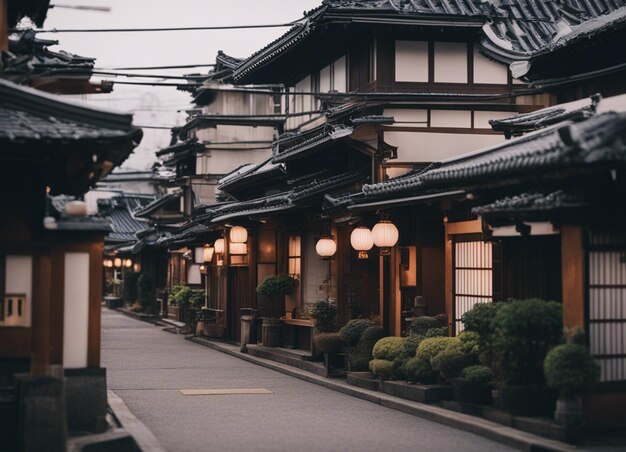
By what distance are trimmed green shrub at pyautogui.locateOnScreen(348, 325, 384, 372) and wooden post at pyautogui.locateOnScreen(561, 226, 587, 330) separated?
827 centimetres

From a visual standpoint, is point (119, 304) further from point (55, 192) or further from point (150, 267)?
point (55, 192)

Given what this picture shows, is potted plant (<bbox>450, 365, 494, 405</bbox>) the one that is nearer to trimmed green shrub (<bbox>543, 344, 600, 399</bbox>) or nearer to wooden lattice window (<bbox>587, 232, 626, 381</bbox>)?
wooden lattice window (<bbox>587, 232, 626, 381</bbox>)

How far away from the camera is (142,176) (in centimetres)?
8444

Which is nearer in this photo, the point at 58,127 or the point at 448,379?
the point at 58,127

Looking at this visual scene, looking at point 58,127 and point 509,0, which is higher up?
point 509,0

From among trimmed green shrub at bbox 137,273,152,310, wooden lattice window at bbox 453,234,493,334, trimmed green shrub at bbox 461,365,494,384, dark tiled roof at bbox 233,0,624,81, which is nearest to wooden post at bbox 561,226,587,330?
trimmed green shrub at bbox 461,365,494,384

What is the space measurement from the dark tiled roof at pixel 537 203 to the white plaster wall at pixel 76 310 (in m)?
5.98

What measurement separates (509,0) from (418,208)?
10.2 meters

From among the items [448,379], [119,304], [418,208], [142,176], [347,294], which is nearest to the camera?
[448,379]

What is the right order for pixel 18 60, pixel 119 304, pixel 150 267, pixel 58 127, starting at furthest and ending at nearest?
pixel 119 304 < pixel 150 267 < pixel 18 60 < pixel 58 127

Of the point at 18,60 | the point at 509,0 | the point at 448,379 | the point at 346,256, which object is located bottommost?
the point at 448,379

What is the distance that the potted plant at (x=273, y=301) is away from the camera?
3170 cm

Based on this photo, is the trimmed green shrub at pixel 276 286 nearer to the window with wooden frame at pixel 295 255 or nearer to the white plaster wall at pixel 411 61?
the window with wooden frame at pixel 295 255

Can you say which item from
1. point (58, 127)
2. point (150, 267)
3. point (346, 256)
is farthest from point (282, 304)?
point (150, 267)
